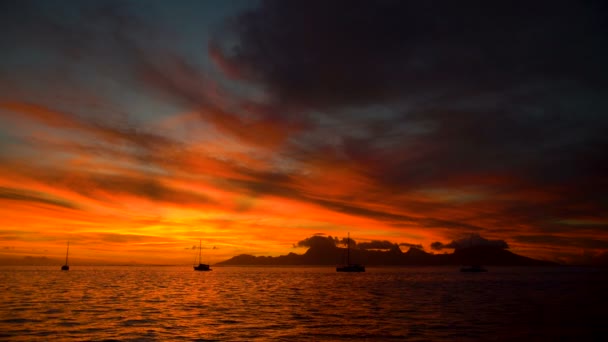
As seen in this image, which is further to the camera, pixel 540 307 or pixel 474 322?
pixel 540 307

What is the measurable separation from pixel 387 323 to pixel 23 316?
39.0 metres

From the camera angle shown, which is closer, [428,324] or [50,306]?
[428,324]

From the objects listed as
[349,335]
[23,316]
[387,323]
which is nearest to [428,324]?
[387,323]

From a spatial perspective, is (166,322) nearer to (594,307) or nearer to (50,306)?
(50,306)

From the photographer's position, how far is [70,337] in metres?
38.1

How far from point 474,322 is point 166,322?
32172 millimetres

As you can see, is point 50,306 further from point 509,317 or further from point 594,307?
point 594,307

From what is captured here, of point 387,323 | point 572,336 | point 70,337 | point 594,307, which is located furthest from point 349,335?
point 594,307

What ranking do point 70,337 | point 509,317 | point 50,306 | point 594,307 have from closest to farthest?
point 70,337 → point 509,317 → point 50,306 → point 594,307

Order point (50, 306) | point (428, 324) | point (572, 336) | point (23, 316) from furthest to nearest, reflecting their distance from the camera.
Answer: point (50, 306)
point (23, 316)
point (428, 324)
point (572, 336)

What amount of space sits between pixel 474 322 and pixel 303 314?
1930 cm

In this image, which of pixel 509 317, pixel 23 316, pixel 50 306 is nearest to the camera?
pixel 23 316

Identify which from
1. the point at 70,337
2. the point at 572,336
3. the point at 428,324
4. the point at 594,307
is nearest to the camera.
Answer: the point at 70,337

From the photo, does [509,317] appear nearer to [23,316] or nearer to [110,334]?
[110,334]
